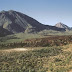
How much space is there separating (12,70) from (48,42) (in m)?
31.6

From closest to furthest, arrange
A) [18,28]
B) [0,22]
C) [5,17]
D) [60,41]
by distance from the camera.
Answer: [60,41]
[18,28]
[0,22]
[5,17]

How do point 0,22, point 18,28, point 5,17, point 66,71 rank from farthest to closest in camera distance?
point 5,17 → point 0,22 → point 18,28 → point 66,71

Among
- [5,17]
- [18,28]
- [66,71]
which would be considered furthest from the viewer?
[5,17]

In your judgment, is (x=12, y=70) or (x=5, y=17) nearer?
(x=12, y=70)

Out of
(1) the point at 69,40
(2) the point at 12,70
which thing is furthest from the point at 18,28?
(2) the point at 12,70

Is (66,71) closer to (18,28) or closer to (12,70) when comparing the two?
(12,70)

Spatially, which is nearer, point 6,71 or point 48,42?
point 6,71

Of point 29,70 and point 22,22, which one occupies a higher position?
point 22,22

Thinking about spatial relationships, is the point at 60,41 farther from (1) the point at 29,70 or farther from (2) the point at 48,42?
(1) the point at 29,70

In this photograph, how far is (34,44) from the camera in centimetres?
4984

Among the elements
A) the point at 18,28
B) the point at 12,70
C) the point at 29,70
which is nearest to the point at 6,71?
the point at 12,70

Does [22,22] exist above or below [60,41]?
above

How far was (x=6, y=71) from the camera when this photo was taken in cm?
2095

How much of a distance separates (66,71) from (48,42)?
32209mm
